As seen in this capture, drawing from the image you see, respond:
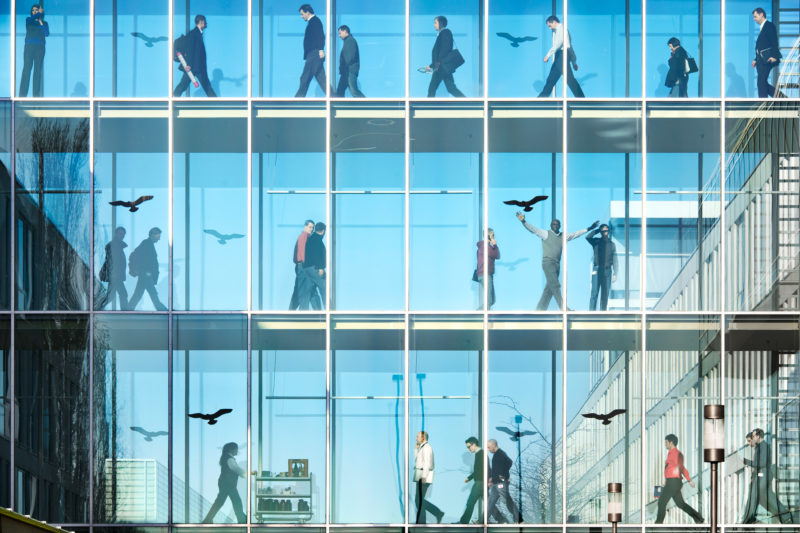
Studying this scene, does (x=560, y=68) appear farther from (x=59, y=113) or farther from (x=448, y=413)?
(x=59, y=113)

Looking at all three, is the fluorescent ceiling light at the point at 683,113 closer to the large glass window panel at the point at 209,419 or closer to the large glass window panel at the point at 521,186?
the large glass window panel at the point at 521,186

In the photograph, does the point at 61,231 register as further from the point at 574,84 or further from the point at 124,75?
the point at 574,84

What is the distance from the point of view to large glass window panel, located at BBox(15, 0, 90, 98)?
23.6 metres

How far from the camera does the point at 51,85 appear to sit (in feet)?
77.6

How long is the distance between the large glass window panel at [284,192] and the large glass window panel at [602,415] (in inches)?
194

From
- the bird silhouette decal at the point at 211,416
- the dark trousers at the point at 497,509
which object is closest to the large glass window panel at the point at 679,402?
the dark trousers at the point at 497,509

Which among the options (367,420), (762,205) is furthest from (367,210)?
(762,205)

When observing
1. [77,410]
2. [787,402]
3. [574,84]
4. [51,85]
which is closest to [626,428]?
[787,402]

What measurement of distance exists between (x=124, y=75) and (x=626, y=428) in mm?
11021

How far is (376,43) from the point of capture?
78.1ft

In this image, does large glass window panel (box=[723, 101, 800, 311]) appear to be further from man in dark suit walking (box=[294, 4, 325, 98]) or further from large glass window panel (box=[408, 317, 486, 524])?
man in dark suit walking (box=[294, 4, 325, 98])

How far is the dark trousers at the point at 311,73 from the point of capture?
23641 millimetres

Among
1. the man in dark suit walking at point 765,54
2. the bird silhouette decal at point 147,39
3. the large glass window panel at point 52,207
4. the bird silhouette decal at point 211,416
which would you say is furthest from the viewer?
the bird silhouette decal at point 147,39

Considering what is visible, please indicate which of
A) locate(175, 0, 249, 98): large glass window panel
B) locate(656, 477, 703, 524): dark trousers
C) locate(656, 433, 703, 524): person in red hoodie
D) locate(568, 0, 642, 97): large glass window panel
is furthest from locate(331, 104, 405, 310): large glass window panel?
locate(656, 477, 703, 524): dark trousers
